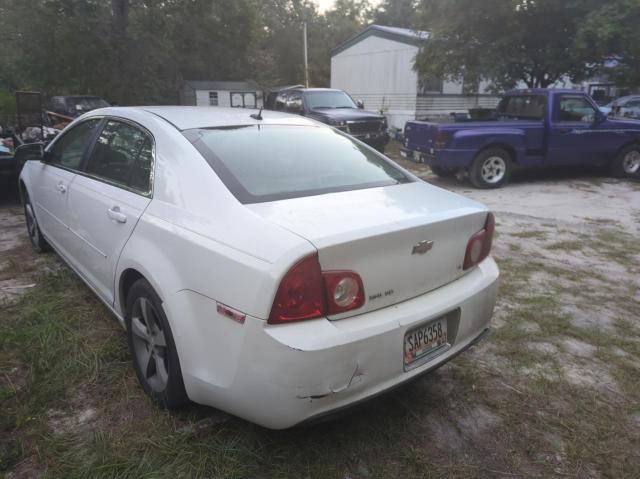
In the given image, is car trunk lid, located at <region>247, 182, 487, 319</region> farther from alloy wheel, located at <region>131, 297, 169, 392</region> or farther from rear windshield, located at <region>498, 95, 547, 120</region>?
rear windshield, located at <region>498, 95, 547, 120</region>

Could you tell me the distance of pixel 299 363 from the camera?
185cm

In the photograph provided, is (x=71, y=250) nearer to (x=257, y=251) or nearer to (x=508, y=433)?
(x=257, y=251)

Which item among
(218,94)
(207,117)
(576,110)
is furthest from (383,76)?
(207,117)

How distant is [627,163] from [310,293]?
411 inches

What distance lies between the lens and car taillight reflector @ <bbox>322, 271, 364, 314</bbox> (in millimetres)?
1950

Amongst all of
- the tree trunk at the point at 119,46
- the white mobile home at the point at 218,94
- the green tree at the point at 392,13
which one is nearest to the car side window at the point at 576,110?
the tree trunk at the point at 119,46

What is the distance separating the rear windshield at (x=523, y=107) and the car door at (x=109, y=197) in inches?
327

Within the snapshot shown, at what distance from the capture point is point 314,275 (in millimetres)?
1906

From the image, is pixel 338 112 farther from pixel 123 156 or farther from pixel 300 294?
pixel 300 294

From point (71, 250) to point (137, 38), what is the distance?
83.0ft

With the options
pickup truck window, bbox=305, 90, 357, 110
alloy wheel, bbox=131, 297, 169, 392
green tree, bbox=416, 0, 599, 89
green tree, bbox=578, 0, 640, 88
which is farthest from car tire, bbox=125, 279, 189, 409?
green tree, bbox=416, 0, 599, 89

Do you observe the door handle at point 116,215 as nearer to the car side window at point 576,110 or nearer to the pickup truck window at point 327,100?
the car side window at point 576,110

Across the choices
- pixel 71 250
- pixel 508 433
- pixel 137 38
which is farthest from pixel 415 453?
pixel 137 38

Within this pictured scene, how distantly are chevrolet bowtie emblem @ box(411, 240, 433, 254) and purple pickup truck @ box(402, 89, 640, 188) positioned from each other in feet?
22.0
